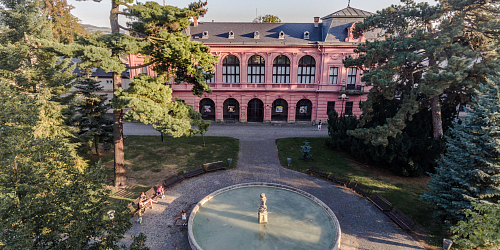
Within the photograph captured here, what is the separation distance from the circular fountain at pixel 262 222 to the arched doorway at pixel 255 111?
68.7ft

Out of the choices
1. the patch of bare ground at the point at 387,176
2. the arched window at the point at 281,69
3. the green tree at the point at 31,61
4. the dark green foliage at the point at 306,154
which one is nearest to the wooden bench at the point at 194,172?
the green tree at the point at 31,61

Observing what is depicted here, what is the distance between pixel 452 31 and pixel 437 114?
6.71m

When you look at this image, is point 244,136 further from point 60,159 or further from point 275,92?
point 60,159

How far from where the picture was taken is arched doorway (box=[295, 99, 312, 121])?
118ft

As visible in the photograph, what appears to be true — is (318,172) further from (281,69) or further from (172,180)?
(281,69)

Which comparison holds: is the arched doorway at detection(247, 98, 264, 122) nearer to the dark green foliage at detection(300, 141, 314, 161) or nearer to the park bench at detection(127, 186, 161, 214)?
the dark green foliage at detection(300, 141, 314, 161)

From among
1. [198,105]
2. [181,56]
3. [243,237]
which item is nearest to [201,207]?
[243,237]

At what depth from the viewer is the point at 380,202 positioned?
15031mm

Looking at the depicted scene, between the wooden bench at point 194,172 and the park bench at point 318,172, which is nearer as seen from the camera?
the wooden bench at point 194,172

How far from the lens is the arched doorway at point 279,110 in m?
37.1

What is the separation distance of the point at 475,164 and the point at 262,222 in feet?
34.6

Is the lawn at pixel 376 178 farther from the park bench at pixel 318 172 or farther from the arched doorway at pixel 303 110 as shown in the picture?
the arched doorway at pixel 303 110

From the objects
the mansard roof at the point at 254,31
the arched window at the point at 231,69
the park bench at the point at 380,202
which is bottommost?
the park bench at the point at 380,202

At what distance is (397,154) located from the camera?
1898 centimetres
